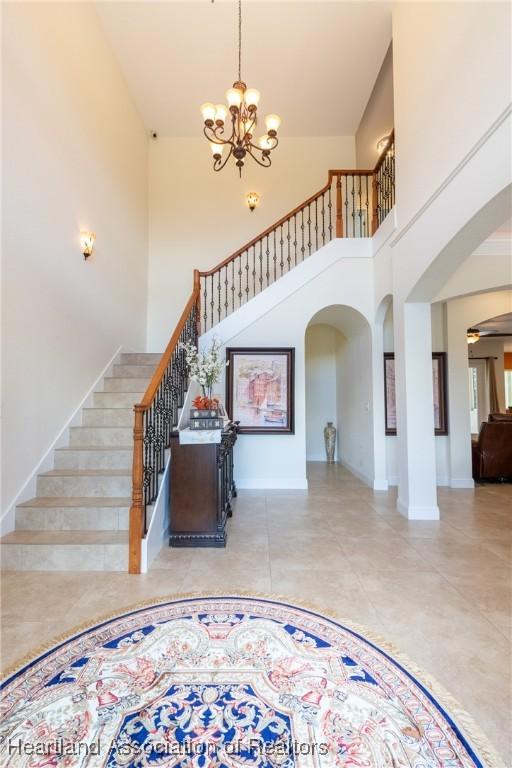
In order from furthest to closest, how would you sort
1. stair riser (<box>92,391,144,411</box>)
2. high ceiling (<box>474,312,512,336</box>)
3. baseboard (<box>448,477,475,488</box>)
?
1. high ceiling (<box>474,312,512,336</box>)
2. baseboard (<box>448,477,475,488</box>)
3. stair riser (<box>92,391,144,411</box>)

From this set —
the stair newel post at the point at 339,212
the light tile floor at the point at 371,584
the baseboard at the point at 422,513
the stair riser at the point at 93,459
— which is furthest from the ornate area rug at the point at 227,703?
the stair newel post at the point at 339,212

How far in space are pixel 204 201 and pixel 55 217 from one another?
3911 millimetres

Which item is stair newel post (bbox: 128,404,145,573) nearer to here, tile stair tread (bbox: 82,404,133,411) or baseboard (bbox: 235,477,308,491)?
tile stair tread (bbox: 82,404,133,411)

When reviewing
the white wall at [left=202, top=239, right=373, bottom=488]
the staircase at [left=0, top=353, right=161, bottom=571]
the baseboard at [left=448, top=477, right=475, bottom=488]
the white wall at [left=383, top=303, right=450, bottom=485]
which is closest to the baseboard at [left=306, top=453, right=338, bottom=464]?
the white wall at [left=383, top=303, right=450, bottom=485]

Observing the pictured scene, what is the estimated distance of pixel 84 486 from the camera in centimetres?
337

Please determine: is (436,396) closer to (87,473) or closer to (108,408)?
(108,408)

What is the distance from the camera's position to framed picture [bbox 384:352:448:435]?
573cm

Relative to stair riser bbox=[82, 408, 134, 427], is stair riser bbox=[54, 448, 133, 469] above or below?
below

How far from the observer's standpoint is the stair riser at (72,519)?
3045 millimetres

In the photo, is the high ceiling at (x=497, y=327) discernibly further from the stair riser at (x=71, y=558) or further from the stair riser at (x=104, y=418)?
the stair riser at (x=71, y=558)

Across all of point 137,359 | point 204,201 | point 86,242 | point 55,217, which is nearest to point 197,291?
point 137,359

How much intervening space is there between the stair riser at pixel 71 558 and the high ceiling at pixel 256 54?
6.28 meters

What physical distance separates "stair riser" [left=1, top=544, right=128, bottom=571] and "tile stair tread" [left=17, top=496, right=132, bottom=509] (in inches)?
14.4

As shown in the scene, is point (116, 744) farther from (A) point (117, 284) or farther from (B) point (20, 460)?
(A) point (117, 284)
